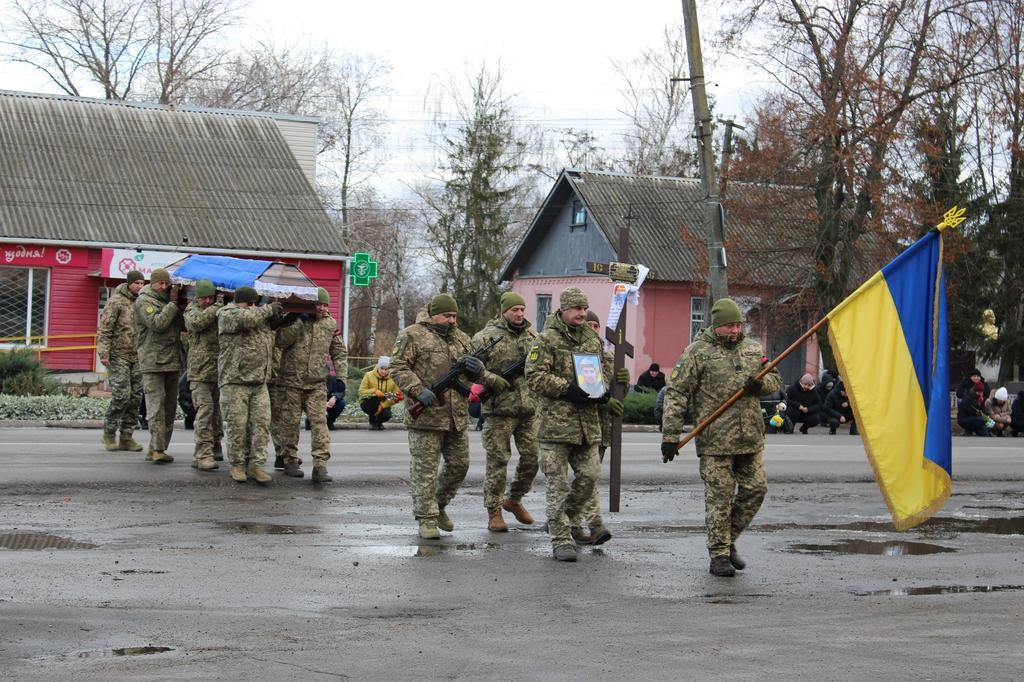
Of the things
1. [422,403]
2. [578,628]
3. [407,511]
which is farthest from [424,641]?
[407,511]

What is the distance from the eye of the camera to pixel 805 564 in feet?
31.3

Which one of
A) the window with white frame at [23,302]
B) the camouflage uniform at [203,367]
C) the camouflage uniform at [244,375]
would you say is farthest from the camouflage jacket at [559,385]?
the window with white frame at [23,302]

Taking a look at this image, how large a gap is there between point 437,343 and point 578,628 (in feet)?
11.5

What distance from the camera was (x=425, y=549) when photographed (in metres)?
9.62

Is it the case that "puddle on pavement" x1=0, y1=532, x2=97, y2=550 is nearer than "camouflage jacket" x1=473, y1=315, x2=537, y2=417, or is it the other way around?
"puddle on pavement" x1=0, y1=532, x2=97, y2=550

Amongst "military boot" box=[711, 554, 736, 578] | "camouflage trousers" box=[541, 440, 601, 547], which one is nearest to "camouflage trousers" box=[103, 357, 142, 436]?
"camouflage trousers" box=[541, 440, 601, 547]

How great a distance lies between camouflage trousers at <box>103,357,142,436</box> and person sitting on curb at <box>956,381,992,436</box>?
17508 millimetres

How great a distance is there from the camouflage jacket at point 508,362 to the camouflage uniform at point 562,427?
0.73 m

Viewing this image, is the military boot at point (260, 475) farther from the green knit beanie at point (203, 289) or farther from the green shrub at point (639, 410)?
the green shrub at point (639, 410)

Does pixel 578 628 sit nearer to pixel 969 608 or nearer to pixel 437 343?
pixel 969 608

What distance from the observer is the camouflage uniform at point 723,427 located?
29.4ft

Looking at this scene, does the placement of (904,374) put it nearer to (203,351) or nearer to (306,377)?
(306,377)

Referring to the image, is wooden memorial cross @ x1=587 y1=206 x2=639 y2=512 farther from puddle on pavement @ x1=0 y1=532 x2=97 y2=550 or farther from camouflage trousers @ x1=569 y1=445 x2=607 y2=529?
puddle on pavement @ x1=0 y1=532 x2=97 y2=550

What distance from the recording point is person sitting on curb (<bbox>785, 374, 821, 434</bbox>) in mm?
25781
